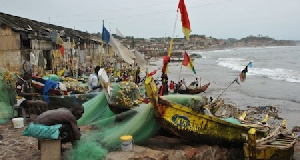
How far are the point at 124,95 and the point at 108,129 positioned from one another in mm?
1011

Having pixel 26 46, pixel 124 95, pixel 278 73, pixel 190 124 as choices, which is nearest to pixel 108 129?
pixel 124 95

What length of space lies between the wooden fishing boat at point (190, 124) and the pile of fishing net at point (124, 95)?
1166mm

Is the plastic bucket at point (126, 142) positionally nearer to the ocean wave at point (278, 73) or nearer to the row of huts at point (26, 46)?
the row of huts at point (26, 46)

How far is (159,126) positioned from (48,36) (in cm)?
1411

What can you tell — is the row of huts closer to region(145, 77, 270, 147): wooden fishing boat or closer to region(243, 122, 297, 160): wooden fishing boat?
region(145, 77, 270, 147): wooden fishing boat

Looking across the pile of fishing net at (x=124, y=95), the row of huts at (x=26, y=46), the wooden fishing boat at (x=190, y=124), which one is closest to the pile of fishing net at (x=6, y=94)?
the pile of fishing net at (x=124, y=95)

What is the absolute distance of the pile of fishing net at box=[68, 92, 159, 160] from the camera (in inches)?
227

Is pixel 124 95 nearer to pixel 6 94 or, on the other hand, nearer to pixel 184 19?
pixel 184 19

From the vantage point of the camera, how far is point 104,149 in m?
5.98

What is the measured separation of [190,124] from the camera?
6.92m

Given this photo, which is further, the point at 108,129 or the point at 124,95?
the point at 124,95

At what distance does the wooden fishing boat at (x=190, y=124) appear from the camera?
652 centimetres

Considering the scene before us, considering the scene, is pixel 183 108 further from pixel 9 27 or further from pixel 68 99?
pixel 9 27

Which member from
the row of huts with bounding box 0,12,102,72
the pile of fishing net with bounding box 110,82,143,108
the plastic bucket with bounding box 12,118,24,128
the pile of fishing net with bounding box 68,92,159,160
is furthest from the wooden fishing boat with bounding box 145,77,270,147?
the row of huts with bounding box 0,12,102,72
